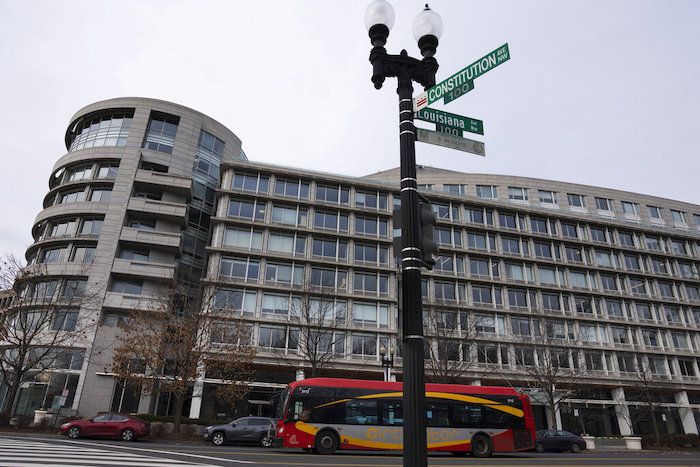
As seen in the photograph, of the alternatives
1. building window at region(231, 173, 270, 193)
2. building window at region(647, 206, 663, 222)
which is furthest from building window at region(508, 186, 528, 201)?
building window at region(231, 173, 270, 193)

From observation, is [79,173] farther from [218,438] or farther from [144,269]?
[218,438]

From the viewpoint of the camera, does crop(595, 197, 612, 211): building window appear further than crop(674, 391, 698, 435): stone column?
Yes

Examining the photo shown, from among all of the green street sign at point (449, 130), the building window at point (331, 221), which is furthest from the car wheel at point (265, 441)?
the building window at point (331, 221)

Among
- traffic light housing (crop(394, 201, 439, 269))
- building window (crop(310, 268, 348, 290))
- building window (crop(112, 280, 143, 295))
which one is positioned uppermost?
building window (crop(310, 268, 348, 290))

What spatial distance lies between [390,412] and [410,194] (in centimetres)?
1592

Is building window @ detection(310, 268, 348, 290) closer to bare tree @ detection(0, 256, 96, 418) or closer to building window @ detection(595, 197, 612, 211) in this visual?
bare tree @ detection(0, 256, 96, 418)

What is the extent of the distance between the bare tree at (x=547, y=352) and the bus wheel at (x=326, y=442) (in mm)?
27324

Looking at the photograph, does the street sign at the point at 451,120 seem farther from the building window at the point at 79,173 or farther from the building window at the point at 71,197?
the building window at the point at 79,173

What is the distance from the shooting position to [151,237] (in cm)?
3803

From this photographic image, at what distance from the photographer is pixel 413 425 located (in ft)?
15.0

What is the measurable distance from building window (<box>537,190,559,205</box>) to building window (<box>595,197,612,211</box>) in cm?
583

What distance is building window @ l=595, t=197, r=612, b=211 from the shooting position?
58.0 meters

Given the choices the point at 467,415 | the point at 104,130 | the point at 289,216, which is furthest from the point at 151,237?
the point at 467,415

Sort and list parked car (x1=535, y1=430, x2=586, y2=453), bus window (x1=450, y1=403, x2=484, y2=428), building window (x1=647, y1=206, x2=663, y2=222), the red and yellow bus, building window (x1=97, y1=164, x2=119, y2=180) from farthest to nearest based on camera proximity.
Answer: building window (x1=647, y1=206, x2=663, y2=222) < building window (x1=97, y1=164, x2=119, y2=180) < parked car (x1=535, y1=430, x2=586, y2=453) < bus window (x1=450, y1=403, x2=484, y2=428) < the red and yellow bus
